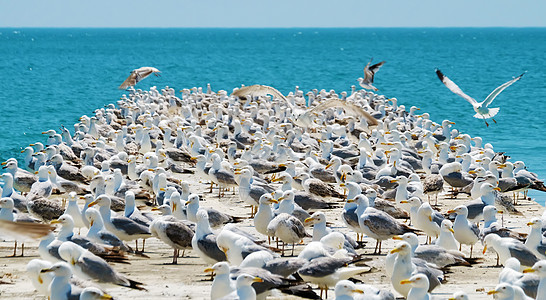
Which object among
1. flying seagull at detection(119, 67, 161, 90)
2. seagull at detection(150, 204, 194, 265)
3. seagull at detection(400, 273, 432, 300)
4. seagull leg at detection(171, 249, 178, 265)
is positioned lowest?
seagull leg at detection(171, 249, 178, 265)

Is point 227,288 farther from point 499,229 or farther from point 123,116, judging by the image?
point 123,116

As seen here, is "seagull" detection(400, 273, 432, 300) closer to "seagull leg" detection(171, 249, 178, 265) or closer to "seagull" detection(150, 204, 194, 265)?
"seagull" detection(150, 204, 194, 265)

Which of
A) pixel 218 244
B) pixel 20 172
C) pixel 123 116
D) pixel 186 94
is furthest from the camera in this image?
pixel 186 94

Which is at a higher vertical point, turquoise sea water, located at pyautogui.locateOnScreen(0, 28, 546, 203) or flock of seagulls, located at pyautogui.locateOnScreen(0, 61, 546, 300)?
flock of seagulls, located at pyautogui.locateOnScreen(0, 61, 546, 300)

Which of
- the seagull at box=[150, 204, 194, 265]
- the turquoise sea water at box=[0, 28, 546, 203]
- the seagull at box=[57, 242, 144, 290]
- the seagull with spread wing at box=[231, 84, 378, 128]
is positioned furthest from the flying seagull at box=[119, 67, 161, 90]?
the seagull at box=[57, 242, 144, 290]

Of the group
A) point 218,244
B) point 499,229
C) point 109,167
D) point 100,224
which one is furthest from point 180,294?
point 109,167

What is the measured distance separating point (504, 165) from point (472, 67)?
7411 cm

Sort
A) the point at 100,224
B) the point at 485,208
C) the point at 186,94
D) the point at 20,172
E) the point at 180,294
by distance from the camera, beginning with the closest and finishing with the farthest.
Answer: the point at 180,294 < the point at 100,224 < the point at 485,208 < the point at 20,172 < the point at 186,94

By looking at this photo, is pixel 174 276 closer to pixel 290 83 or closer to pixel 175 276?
pixel 175 276

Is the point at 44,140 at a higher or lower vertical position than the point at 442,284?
lower

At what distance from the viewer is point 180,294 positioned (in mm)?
9945

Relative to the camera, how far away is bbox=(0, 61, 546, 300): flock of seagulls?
934cm

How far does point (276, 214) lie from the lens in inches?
516

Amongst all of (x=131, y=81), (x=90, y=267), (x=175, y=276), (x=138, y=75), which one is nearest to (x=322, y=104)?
(x=131, y=81)
